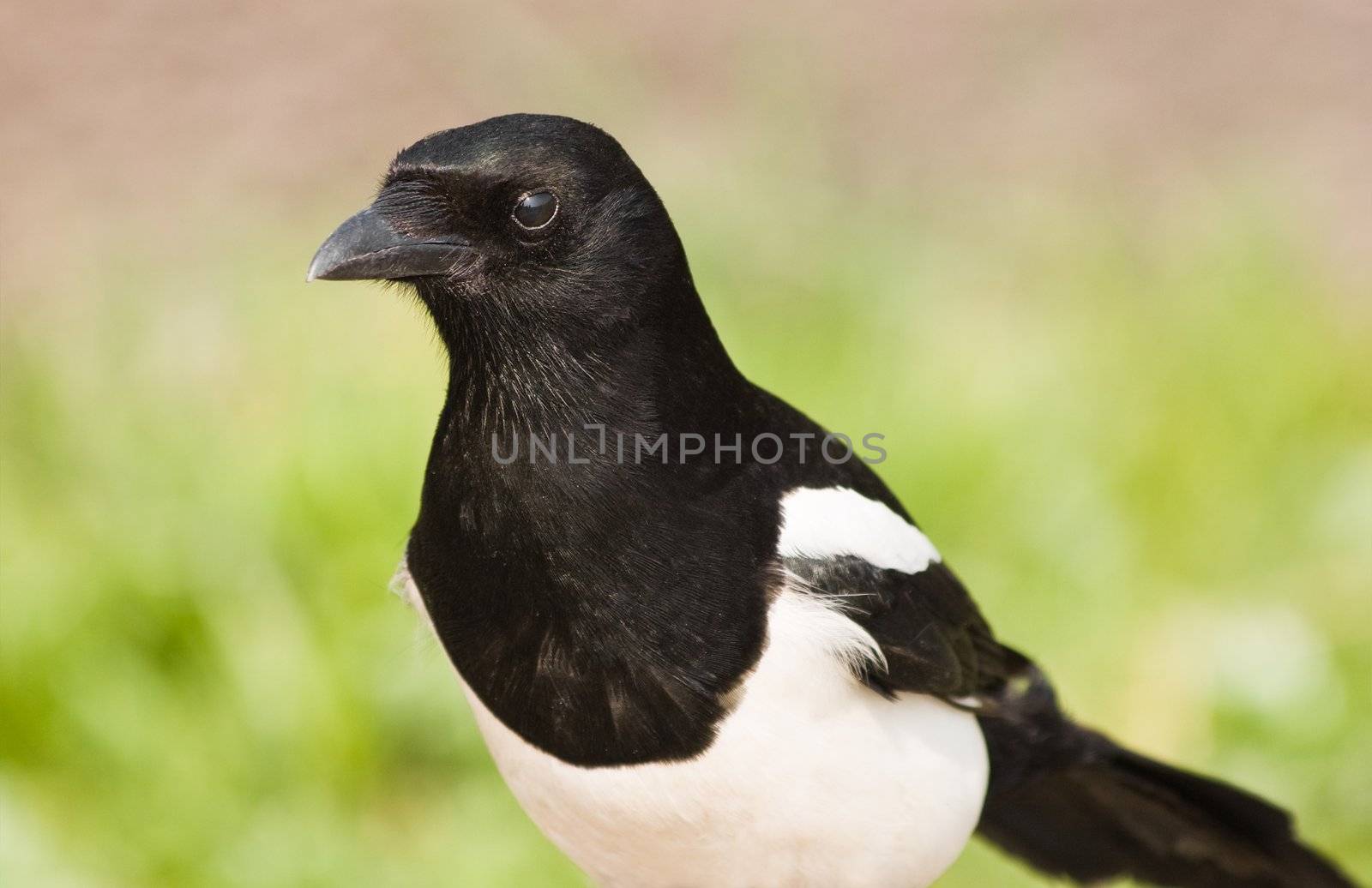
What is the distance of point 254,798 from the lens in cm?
285

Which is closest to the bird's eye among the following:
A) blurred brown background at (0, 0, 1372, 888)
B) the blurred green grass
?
blurred brown background at (0, 0, 1372, 888)

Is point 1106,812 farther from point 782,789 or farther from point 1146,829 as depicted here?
point 782,789

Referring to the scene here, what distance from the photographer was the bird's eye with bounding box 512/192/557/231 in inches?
68.9

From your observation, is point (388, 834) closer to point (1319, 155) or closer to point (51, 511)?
point (51, 511)

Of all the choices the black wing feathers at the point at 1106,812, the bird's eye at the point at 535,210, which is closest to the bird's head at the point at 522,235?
the bird's eye at the point at 535,210

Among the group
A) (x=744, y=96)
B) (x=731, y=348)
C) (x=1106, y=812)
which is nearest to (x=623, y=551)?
(x=1106, y=812)

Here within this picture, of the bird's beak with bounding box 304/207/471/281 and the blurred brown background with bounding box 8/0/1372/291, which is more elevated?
the blurred brown background with bounding box 8/0/1372/291

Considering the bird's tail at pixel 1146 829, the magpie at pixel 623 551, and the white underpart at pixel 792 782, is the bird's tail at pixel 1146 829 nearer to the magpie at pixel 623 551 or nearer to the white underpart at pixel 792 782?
the white underpart at pixel 792 782

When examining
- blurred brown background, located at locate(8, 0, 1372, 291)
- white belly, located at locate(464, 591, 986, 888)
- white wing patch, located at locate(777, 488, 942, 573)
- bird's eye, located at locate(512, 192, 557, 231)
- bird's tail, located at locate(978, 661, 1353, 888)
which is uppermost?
blurred brown background, located at locate(8, 0, 1372, 291)

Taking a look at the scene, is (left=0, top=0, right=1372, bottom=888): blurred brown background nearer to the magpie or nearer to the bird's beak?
the magpie

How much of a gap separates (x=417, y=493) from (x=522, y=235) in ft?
5.17

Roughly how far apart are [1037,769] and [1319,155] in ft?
10.5

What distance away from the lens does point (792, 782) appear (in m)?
1.83

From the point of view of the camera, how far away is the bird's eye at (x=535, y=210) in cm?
175
